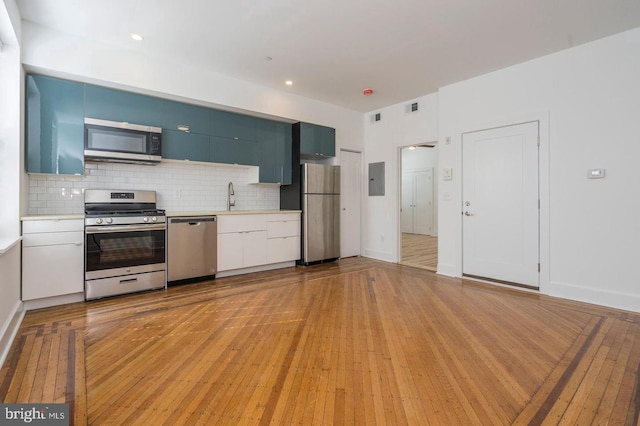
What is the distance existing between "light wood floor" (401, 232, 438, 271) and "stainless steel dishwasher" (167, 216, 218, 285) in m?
3.22

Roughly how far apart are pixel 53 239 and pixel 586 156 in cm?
565

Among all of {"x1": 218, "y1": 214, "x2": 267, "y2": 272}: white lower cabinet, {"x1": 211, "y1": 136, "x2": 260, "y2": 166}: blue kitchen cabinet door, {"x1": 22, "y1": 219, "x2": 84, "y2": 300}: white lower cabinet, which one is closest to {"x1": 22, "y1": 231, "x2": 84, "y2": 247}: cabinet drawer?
{"x1": 22, "y1": 219, "x2": 84, "y2": 300}: white lower cabinet

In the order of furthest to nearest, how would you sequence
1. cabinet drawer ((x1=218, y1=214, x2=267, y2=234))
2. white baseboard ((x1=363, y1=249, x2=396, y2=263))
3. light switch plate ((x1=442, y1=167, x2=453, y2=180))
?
white baseboard ((x1=363, y1=249, x2=396, y2=263))
light switch plate ((x1=442, y1=167, x2=453, y2=180))
cabinet drawer ((x1=218, y1=214, x2=267, y2=234))

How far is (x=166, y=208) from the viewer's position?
437 cm

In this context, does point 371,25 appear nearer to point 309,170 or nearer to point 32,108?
point 309,170

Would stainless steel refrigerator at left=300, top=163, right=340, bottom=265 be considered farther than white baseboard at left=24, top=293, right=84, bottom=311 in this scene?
Yes

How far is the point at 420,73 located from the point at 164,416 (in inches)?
176

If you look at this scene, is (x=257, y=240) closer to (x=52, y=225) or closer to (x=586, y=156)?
(x=52, y=225)

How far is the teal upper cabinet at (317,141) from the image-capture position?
17.2 feet

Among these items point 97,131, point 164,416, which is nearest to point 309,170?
point 97,131

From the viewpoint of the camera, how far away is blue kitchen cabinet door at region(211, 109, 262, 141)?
14.6ft

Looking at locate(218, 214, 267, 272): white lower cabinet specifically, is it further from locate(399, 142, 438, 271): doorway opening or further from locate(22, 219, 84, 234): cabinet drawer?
locate(399, 142, 438, 271): doorway opening

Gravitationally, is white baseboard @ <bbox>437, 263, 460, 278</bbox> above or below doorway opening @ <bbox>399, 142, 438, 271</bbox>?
below

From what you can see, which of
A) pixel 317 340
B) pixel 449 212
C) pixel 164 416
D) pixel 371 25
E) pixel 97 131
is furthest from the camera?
pixel 449 212
